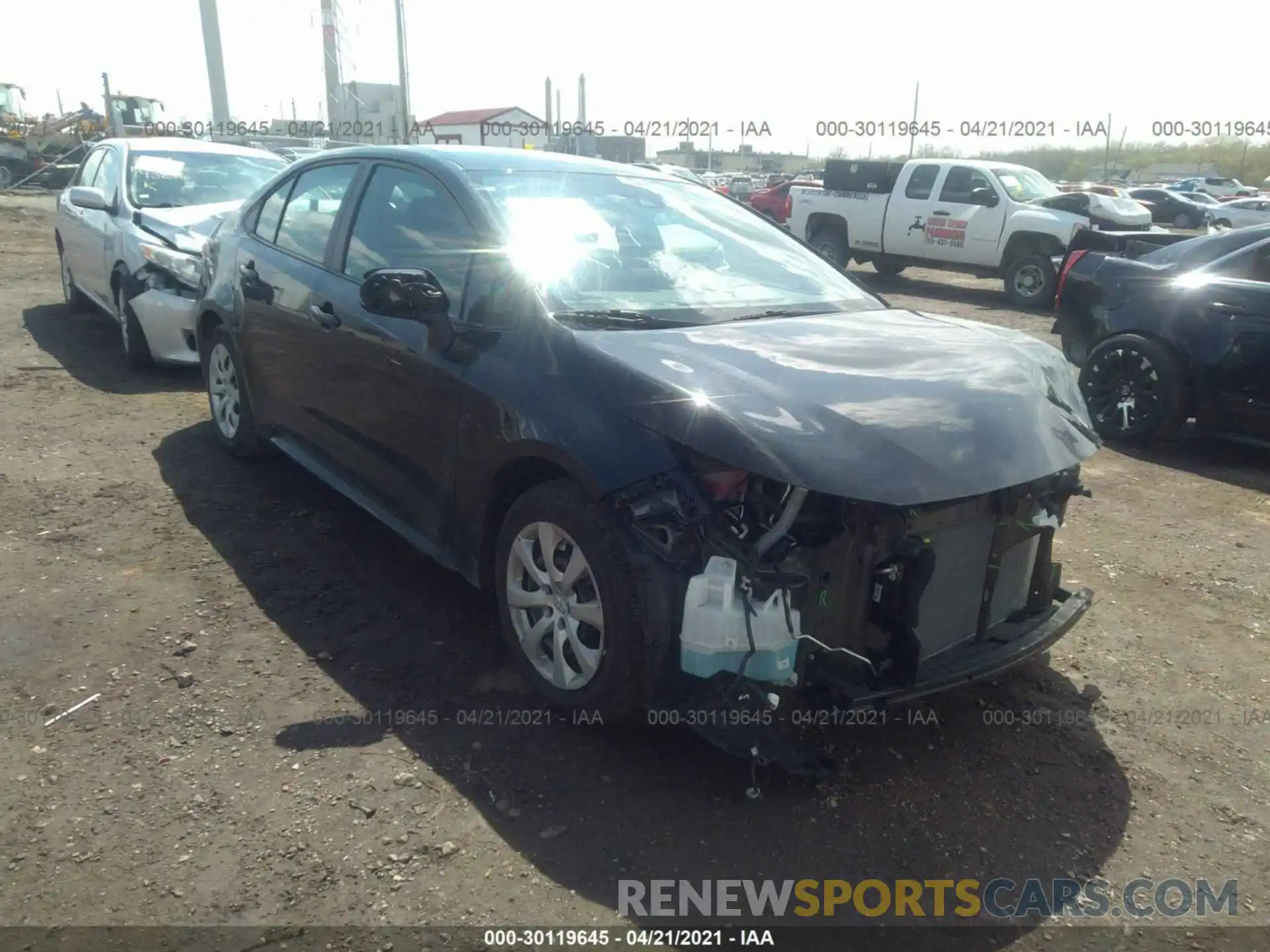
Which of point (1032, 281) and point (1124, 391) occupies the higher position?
point (1124, 391)

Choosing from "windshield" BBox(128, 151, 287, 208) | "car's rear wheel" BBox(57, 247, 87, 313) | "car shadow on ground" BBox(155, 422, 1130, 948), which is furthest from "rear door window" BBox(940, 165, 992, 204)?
"car shadow on ground" BBox(155, 422, 1130, 948)

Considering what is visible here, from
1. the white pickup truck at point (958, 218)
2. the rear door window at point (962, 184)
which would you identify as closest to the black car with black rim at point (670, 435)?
the white pickup truck at point (958, 218)

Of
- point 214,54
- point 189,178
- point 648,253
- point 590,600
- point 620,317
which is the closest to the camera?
point 590,600

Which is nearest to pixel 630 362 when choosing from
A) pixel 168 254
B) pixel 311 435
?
pixel 311 435

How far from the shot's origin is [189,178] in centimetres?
820

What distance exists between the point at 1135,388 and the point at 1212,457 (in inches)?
26.8

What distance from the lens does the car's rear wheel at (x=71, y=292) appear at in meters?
9.64

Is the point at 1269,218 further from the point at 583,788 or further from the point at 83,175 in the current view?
the point at 583,788

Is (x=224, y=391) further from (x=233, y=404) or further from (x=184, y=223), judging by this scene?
(x=184, y=223)

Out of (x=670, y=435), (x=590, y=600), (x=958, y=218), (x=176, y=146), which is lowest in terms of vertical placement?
(x=590, y=600)

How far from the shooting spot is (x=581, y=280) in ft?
11.0

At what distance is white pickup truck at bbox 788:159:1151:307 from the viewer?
45.4 feet

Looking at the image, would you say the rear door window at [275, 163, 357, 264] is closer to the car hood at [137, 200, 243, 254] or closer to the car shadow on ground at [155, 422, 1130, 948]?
the car shadow on ground at [155, 422, 1130, 948]

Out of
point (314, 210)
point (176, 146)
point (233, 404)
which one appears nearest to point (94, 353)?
point (176, 146)
